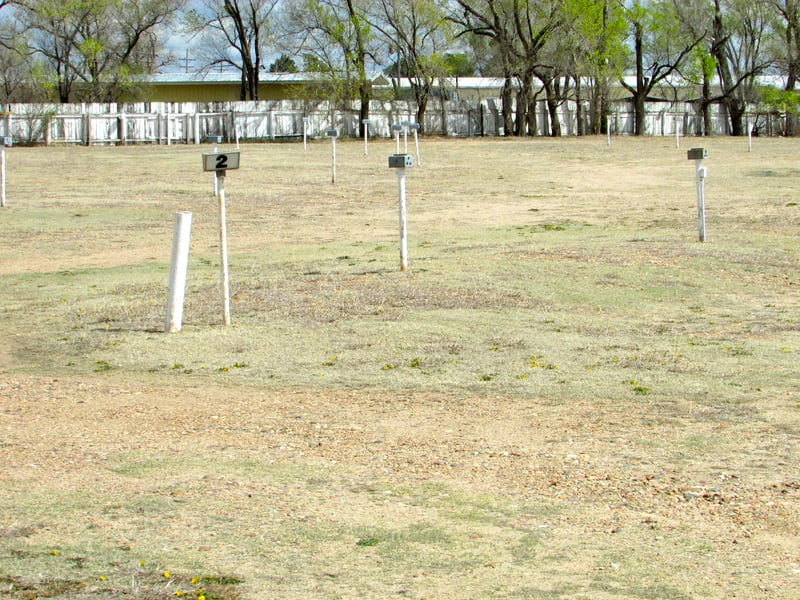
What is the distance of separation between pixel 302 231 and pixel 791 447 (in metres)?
14.0

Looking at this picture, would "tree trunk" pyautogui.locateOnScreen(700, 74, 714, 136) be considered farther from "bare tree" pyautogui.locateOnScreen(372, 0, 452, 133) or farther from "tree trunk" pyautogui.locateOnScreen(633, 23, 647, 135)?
Answer: "bare tree" pyautogui.locateOnScreen(372, 0, 452, 133)

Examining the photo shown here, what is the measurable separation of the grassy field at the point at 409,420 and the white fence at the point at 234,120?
3428 cm

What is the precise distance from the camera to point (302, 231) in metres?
19.6

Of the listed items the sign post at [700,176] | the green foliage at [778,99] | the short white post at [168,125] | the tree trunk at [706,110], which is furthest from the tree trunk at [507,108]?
the sign post at [700,176]

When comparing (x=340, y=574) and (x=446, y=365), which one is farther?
(x=446, y=365)

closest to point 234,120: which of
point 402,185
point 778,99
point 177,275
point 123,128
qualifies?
point 123,128

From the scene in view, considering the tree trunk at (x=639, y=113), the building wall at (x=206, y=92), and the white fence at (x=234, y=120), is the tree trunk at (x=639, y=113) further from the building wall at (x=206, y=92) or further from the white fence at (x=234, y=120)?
the building wall at (x=206, y=92)

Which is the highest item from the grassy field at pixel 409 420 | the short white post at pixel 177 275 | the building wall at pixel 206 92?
the building wall at pixel 206 92

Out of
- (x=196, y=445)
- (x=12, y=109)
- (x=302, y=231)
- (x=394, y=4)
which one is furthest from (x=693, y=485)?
A: (x=394, y=4)

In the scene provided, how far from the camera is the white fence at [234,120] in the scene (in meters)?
49.7

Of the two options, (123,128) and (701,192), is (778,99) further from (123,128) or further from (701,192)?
(701,192)

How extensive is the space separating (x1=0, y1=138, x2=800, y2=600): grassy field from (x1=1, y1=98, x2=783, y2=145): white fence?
34.3 m

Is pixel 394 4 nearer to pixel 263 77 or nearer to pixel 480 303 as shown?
→ pixel 263 77

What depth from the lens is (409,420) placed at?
7211 mm
